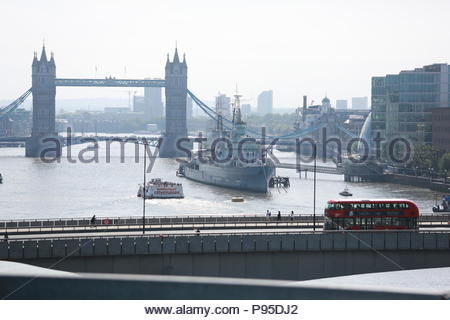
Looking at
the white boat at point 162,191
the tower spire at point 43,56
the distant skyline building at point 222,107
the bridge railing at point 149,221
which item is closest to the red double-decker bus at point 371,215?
the bridge railing at point 149,221

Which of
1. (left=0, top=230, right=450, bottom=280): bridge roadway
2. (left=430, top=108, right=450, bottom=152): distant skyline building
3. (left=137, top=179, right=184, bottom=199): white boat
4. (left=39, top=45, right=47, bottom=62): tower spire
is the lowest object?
(left=137, top=179, right=184, bottom=199): white boat

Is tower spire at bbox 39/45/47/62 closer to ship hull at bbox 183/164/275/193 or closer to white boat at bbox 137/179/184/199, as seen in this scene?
ship hull at bbox 183/164/275/193

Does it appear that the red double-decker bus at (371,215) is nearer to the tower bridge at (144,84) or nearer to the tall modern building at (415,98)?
the tall modern building at (415,98)

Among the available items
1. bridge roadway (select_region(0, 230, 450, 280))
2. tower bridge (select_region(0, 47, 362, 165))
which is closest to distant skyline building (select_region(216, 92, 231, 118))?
tower bridge (select_region(0, 47, 362, 165))

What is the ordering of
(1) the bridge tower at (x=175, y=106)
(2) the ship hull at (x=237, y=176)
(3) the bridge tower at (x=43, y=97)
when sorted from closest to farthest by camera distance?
(2) the ship hull at (x=237, y=176) < (1) the bridge tower at (x=175, y=106) < (3) the bridge tower at (x=43, y=97)

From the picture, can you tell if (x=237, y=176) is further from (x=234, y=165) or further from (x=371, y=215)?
(x=371, y=215)
